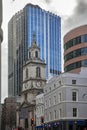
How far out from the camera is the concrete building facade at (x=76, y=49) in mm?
105812

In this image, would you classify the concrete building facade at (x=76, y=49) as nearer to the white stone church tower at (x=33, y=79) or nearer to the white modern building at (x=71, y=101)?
the white modern building at (x=71, y=101)

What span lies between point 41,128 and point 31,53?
49229mm

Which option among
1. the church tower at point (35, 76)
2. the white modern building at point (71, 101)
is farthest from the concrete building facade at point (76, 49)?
the church tower at point (35, 76)

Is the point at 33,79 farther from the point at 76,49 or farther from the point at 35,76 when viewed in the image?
the point at 76,49

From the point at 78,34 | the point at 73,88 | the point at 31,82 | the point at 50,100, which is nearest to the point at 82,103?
the point at 73,88

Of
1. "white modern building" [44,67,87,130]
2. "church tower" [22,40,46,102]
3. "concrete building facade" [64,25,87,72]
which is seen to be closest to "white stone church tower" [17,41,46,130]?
"church tower" [22,40,46,102]

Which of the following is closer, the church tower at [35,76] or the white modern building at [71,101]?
the white modern building at [71,101]

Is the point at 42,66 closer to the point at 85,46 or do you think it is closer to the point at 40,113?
the point at 40,113

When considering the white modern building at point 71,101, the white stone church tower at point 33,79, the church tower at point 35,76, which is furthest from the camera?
the church tower at point 35,76

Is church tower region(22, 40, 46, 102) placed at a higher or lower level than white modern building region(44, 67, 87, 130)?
higher

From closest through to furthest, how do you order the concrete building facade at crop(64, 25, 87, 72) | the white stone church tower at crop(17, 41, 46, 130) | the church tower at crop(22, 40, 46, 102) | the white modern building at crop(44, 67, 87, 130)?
the white modern building at crop(44, 67, 87, 130), the concrete building facade at crop(64, 25, 87, 72), the white stone church tower at crop(17, 41, 46, 130), the church tower at crop(22, 40, 46, 102)

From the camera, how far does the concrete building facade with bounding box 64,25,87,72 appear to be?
105812 millimetres

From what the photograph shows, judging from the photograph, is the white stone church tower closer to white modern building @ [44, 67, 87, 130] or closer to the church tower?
the church tower

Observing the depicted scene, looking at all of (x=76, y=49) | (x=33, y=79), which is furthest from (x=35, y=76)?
(x=76, y=49)
